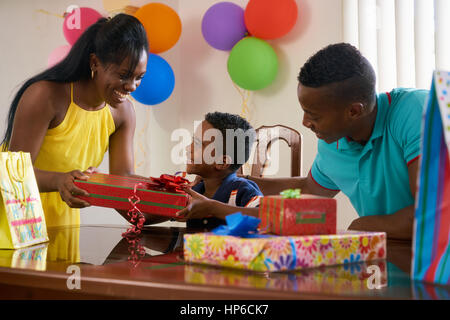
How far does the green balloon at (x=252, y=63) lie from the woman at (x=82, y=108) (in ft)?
4.64

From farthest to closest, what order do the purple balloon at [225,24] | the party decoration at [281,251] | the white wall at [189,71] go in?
the purple balloon at [225,24]
the white wall at [189,71]
the party decoration at [281,251]

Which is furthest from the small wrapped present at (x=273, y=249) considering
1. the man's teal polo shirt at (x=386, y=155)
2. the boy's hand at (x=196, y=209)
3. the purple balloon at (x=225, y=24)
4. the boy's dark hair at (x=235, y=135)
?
the purple balloon at (x=225, y=24)

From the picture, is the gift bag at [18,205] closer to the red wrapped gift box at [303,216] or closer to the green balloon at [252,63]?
the red wrapped gift box at [303,216]

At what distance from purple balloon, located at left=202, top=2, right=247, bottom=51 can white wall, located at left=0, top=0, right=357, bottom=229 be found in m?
0.24

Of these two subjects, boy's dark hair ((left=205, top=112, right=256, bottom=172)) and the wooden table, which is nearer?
the wooden table

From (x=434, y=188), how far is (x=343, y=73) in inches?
24.3

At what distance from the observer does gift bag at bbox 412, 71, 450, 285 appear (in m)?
0.65

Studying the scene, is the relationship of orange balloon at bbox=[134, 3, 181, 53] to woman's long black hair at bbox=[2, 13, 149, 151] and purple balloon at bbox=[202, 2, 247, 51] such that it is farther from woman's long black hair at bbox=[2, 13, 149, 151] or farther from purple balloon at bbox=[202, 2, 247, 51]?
woman's long black hair at bbox=[2, 13, 149, 151]

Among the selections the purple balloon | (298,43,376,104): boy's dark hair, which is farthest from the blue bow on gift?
the purple balloon

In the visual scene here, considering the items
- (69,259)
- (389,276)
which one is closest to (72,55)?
(69,259)

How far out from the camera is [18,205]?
1.03m

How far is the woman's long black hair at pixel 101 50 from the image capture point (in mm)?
1631

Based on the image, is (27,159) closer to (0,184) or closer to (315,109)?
(0,184)
